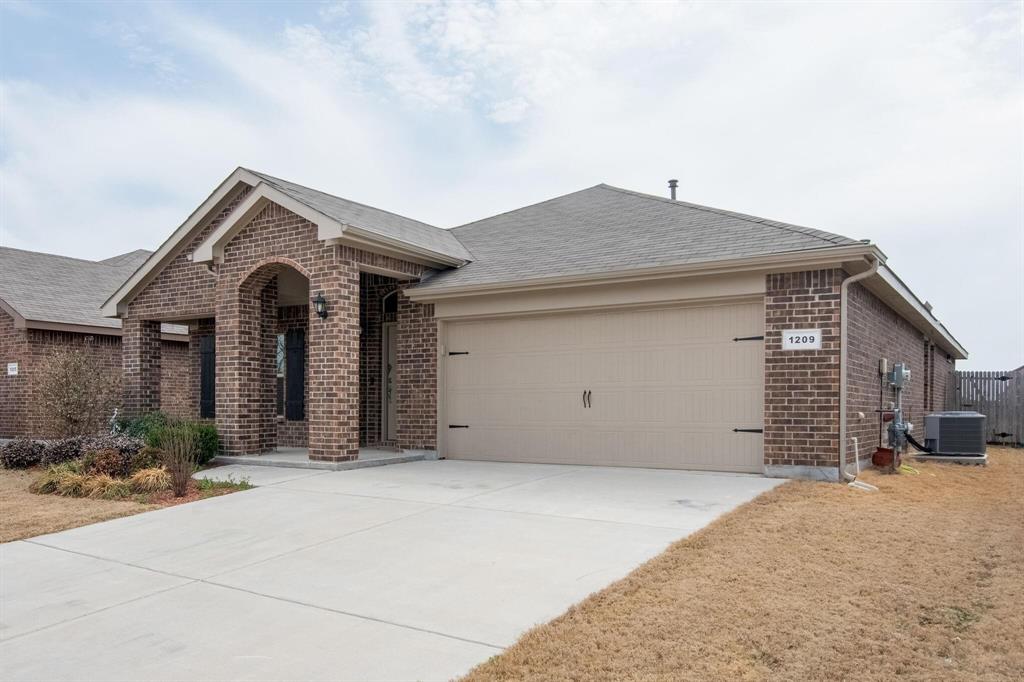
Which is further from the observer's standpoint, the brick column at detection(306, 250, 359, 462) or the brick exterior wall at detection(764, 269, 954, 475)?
the brick column at detection(306, 250, 359, 462)

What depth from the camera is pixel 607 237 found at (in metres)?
11.5

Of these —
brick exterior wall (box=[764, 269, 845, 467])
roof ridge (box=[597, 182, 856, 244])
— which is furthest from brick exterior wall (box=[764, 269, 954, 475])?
roof ridge (box=[597, 182, 856, 244])

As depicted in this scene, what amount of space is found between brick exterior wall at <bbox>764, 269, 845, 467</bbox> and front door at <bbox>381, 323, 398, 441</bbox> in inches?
269

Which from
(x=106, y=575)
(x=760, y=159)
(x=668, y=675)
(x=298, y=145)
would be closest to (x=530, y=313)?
(x=106, y=575)

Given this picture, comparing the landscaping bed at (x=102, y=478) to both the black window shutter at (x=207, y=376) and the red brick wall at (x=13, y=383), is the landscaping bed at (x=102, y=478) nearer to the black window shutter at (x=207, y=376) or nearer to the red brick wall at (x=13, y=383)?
the black window shutter at (x=207, y=376)

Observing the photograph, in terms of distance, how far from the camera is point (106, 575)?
5.36 m

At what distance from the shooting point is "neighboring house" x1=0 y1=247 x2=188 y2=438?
16688 mm

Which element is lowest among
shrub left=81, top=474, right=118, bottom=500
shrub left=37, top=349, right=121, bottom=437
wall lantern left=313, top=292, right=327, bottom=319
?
shrub left=81, top=474, right=118, bottom=500

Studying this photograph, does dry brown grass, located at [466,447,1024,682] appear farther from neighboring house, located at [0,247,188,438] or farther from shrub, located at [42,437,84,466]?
neighboring house, located at [0,247,188,438]

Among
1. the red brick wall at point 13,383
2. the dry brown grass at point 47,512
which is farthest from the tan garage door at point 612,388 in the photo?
the red brick wall at point 13,383

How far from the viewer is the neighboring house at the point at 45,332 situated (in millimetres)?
16688

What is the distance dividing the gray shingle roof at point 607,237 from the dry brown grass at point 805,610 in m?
3.95

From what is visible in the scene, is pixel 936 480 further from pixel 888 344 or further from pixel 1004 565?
pixel 1004 565

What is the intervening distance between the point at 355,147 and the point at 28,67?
6.94 m
